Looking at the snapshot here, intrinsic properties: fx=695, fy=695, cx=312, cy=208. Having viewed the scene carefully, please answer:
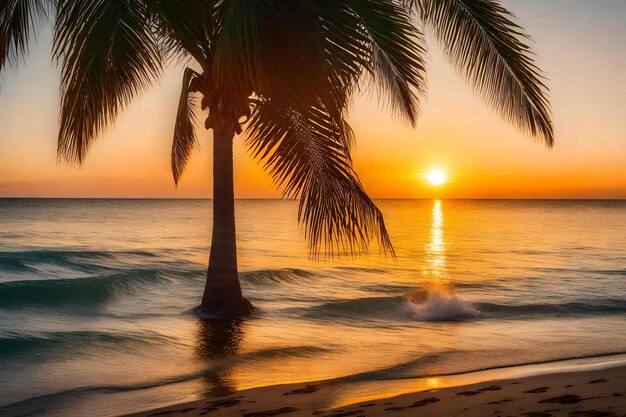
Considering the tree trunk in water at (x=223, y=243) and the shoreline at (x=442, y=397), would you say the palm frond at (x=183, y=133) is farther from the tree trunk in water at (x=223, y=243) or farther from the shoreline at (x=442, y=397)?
the shoreline at (x=442, y=397)

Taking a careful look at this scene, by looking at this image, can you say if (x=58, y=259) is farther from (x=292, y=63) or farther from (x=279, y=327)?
(x=292, y=63)

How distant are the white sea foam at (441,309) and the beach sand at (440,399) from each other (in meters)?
5.84

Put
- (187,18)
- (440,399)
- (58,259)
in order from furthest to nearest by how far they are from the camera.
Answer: (58,259) < (187,18) < (440,399)

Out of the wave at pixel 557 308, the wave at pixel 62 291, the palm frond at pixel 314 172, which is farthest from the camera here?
the wave at pixel 62 291

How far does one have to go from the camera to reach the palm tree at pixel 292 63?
6559 mm

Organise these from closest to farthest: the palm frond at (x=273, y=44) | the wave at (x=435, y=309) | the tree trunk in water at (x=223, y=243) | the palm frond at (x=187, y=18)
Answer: the palm frond at (x=273, y=44), the palm frond at (x=187, y=18), the tree trunk in water at (x=223, y=243), the wave at (x=435, y=309)

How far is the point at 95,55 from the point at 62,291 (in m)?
12.5

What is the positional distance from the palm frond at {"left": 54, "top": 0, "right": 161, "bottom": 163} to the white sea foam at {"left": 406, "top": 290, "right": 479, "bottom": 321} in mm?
7875

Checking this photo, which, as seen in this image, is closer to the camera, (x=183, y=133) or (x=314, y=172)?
(x=314, y=172)

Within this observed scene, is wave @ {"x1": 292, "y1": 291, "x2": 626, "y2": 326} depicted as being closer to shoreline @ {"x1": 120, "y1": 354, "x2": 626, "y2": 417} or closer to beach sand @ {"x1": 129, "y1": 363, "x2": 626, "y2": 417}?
shoreline @ {"x1": 120, "y1": 354, "x2": 626, "y2": 417}

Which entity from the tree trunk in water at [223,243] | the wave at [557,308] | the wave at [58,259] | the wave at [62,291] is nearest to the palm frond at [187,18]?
the tree trunk in water at [223,243]

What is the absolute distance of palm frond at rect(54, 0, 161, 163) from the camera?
301 inches

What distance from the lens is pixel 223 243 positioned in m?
12.0

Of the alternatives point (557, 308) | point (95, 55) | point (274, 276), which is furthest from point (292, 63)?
point (274, 276)
